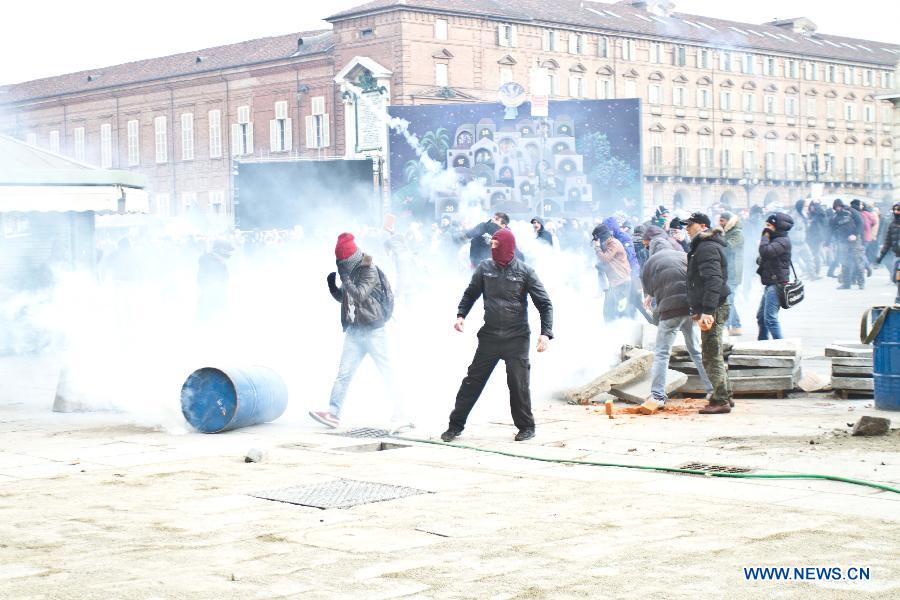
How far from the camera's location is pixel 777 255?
49.6ft

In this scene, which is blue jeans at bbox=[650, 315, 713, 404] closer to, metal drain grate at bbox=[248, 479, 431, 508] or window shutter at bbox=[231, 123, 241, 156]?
metal drain grate at bbox=[248, 479, 431, 508]

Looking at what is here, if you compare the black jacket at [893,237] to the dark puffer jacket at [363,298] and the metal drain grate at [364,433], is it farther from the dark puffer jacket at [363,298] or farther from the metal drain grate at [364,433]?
the metal drain grate at [364,433]

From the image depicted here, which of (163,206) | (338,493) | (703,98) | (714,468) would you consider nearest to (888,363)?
(714,468)

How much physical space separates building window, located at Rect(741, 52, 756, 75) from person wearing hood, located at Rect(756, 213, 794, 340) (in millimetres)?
41502

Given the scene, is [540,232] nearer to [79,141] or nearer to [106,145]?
[106,145]

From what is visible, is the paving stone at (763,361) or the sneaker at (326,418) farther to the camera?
the paving stone at (763,361)

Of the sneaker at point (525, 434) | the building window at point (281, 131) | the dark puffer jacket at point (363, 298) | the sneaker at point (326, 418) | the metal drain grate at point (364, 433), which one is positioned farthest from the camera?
the building window at point (281, 131)

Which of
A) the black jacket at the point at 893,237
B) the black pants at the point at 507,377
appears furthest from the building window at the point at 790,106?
the black pants at the point at 507,377

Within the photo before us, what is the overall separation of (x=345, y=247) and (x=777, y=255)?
5822mm

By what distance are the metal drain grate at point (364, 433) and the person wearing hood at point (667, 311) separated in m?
2.45

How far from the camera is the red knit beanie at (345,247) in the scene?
1139 cm

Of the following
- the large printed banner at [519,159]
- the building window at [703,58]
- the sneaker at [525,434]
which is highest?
the building window at [703,58]

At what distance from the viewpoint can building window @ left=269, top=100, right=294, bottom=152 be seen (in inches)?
2677

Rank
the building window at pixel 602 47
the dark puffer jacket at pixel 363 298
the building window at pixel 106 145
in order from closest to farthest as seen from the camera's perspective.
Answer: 1. the dark puffer jacket at pixel 363 298
2. the building window at pixel 602 47
3. the building window at pixel 106 145
